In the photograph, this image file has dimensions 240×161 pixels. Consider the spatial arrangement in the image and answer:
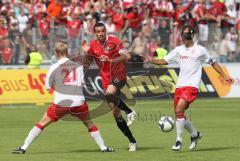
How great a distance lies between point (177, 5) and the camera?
116 ft

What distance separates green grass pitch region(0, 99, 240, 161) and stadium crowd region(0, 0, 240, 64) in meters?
4.68

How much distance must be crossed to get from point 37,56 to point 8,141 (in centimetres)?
1373

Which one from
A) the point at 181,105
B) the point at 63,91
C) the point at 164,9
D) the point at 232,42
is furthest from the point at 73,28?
the point at 63,91

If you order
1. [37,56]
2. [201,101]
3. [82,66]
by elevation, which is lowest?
[201,101]

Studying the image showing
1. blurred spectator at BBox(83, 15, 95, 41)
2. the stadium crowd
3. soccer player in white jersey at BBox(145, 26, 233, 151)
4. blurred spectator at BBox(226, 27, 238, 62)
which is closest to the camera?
soccer player in white jersey at BBox(145, 26, 233, 151)

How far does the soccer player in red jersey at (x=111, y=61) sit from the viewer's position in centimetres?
1485

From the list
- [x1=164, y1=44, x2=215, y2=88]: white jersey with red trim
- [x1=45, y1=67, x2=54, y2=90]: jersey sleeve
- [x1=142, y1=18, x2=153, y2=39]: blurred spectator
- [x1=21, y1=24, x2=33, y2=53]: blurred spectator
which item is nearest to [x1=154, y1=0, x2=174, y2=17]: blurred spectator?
[x1=142, y1=18, x2=153, y2=39]: blurred spectator

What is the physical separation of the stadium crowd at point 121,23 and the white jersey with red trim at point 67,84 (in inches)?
651

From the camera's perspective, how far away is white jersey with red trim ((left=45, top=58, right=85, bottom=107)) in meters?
13.9

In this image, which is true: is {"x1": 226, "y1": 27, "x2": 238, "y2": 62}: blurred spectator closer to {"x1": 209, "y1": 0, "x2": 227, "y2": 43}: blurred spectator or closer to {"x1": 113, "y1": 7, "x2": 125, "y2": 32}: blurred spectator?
{"x1": 209, "y1": 0, "x2": 227, "y2": 43}: blurred spectator

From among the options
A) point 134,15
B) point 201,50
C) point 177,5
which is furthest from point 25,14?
point 201,50

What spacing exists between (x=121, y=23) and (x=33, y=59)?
15.3ft

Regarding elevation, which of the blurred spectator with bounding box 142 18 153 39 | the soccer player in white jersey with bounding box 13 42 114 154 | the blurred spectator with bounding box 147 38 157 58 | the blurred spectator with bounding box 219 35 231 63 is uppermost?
the soccer player in white jersey with bounding box 13 42 114 154

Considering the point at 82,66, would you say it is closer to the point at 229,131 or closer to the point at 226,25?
the point at 229,131
